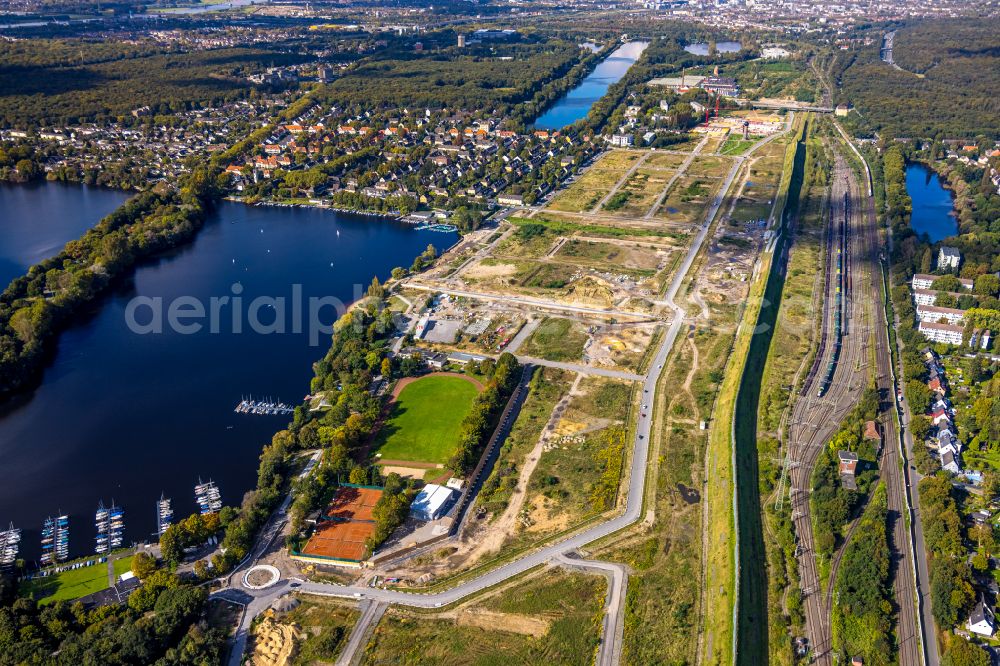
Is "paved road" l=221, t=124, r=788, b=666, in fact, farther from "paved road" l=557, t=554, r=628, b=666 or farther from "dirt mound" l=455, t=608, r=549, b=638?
"dirt mound" l=455, t=608, r=549, b=638

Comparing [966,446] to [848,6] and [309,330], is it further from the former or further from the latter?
[848,6]

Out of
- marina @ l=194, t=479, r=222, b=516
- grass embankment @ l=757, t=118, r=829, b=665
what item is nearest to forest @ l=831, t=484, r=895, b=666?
grass embankment @ l=757, t=118, r=829, b=665

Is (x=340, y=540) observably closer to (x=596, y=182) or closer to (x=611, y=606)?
(x=611, y=606)

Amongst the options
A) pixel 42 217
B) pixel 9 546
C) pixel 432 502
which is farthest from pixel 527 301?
pixel 42 217

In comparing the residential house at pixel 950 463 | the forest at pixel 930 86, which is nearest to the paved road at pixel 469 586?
the residential house at pixel 950 463

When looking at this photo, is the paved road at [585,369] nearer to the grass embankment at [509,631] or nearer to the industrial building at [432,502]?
the industrial building at [432,502]
